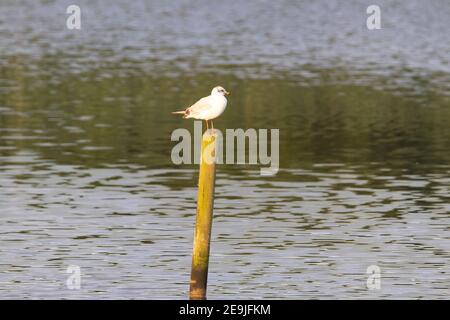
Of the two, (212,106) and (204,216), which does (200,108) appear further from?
(204,216)

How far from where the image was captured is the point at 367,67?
2621 inches

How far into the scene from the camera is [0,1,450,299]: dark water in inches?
1129

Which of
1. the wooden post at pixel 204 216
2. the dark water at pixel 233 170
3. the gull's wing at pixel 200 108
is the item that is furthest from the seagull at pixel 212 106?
the dark water at pixel 233 170

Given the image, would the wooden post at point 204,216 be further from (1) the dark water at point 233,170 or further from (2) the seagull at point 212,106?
(2) the seagull at point 212,106

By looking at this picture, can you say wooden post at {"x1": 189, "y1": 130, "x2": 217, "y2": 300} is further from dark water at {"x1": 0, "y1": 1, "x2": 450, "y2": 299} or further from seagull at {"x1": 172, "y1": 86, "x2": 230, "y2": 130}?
seagull at {"x1": 172, "y1": 86, "x2": 230, "y2": 130}

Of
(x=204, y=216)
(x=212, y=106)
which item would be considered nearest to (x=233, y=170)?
(x=212, y=106)

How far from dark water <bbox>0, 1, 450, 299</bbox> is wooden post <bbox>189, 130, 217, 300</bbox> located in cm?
51

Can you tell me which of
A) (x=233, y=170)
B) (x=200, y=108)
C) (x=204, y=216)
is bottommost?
(x=204, y=216)

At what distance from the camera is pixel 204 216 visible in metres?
25.9

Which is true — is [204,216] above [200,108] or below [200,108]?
below

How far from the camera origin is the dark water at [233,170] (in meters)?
28.7

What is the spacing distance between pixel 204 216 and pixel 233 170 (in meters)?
14.7

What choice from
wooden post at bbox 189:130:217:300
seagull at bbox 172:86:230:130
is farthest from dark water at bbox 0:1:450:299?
seagull at bbox 172:86:230:130
